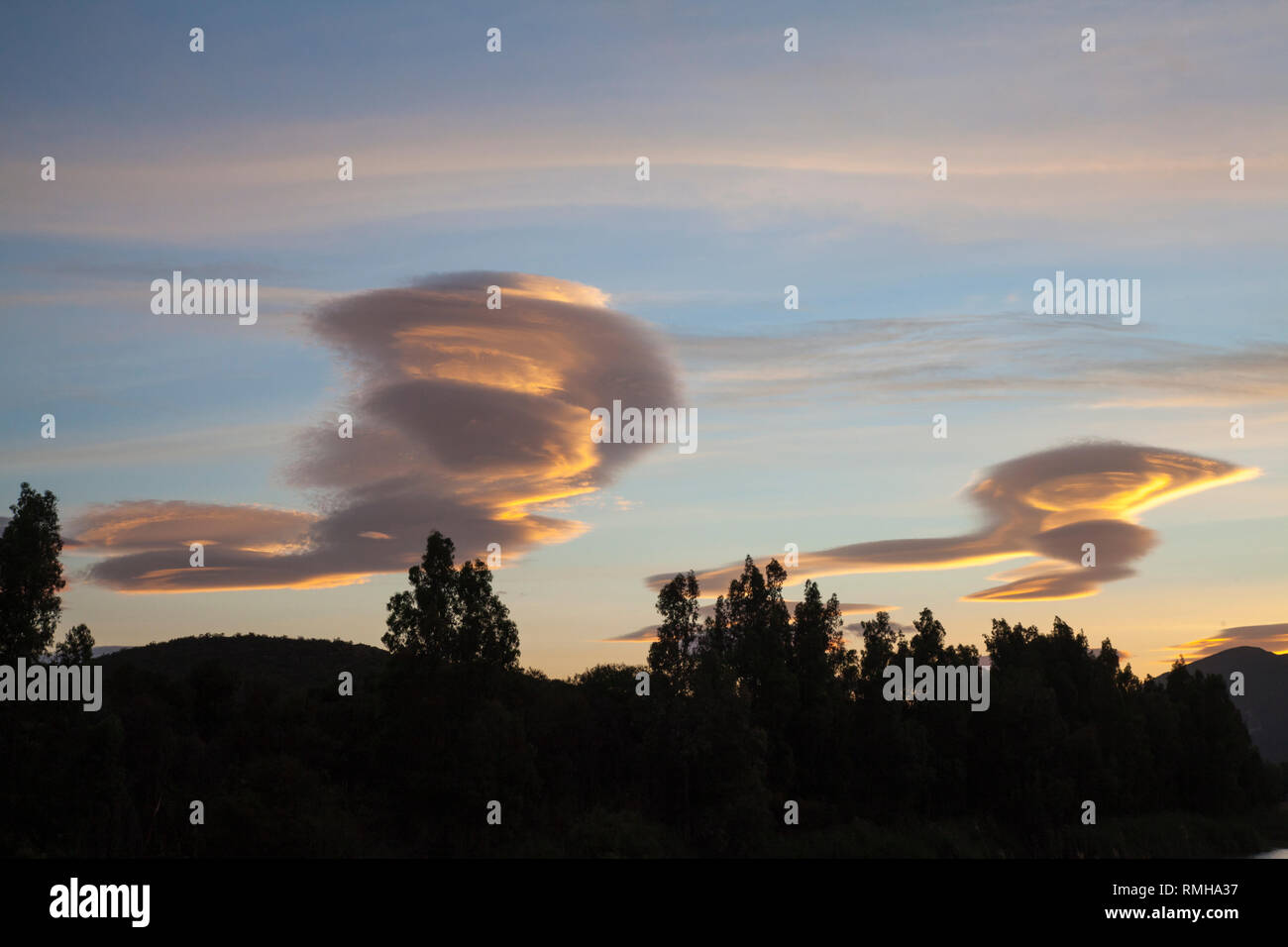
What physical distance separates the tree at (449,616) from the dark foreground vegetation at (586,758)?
0.17m

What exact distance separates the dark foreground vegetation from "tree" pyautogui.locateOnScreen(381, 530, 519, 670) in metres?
0.17

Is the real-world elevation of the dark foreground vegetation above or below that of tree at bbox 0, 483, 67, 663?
below

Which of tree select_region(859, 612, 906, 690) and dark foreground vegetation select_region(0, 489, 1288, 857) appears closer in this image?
dark foreground vegetation select_region(0, 489, 1288, 857)

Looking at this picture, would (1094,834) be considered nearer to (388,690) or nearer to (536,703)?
(536,703)

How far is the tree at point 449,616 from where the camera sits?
79.3 m

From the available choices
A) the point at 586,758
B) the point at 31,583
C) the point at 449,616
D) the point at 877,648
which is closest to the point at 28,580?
the point at 31,583

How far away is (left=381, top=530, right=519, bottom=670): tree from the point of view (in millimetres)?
79312

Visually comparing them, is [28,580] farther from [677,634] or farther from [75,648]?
[677,634]

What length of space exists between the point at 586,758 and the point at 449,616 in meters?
18.7

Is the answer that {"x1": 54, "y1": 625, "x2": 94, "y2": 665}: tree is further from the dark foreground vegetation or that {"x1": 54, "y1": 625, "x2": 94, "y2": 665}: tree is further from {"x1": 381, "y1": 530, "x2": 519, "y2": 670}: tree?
{"x1": 381, "y1": 530, "x2": 519, "y2": 670}: tree

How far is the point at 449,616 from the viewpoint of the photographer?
3172 inches

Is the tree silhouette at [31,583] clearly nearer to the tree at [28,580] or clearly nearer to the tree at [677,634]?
the tree at [28,580]

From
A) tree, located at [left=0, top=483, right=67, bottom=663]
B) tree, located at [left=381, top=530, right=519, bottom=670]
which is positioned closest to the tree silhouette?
tree, located at [left=0, top=483, right=67, bottom=663]
